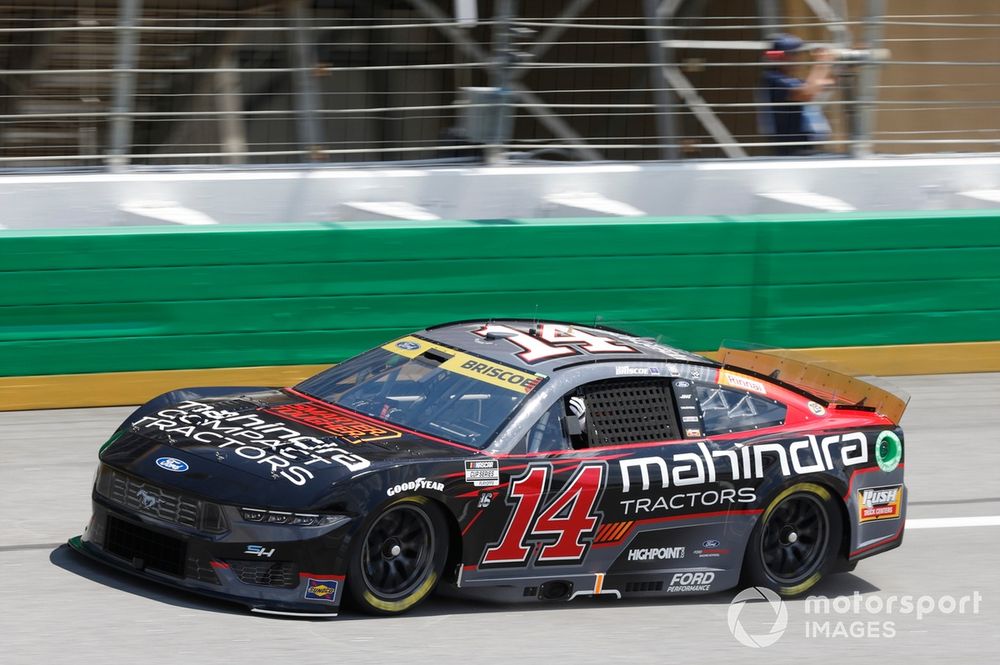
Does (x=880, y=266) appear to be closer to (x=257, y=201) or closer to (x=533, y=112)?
(x=533, y=112)

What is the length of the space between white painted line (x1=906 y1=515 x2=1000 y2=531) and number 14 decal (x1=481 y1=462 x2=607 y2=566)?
112 inches

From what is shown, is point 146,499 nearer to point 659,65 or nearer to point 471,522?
point 471,522

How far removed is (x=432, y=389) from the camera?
667 cm

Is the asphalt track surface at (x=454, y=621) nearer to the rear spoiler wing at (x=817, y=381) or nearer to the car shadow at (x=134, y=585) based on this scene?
the car shadow at (x=134, y=585)


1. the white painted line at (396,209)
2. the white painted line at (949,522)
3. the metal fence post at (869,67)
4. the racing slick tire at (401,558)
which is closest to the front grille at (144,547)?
the racing slick tire at (401,558)

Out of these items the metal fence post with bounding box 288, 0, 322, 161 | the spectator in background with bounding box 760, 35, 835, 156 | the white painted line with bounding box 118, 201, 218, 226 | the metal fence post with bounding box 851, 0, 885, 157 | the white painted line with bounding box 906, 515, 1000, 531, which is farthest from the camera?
the metal fence post with bounding box 851, 0, 885, 157

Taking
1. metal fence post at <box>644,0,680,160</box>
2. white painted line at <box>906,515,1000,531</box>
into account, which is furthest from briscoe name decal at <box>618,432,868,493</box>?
metal fence post at <box>644,0,680,160</box>

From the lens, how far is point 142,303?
9.74 m

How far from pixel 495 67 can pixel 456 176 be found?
0.91 m

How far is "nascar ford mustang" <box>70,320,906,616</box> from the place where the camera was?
19.1ft

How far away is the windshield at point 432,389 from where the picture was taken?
Result: 6.44 m

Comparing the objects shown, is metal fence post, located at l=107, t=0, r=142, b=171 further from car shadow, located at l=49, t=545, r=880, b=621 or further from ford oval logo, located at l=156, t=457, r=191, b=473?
ford oval logo, located at l=156, t=457, r=191, b=473

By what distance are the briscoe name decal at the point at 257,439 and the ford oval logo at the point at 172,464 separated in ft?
0.61

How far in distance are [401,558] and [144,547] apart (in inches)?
42.3
